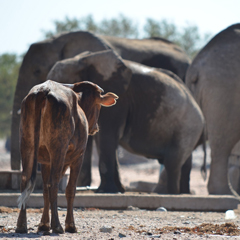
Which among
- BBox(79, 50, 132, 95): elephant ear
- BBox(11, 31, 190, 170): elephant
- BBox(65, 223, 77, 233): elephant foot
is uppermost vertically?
BBox(11, 31, 190, 170): elephant

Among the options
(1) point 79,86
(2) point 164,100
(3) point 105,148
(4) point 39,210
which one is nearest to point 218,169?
(2) point 164,100

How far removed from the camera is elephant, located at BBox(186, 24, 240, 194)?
11117mm

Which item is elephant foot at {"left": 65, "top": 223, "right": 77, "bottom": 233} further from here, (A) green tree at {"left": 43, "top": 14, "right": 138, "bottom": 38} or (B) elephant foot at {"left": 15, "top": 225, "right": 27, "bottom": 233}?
(A) green tree at {"left": 43, "top": 14, "right": 138, "bottom": 38}

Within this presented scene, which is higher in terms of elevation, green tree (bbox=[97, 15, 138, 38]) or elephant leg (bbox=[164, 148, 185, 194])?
green tree (bbox=[97, 15, 138, 38])

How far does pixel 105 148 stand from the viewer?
30.3 ft

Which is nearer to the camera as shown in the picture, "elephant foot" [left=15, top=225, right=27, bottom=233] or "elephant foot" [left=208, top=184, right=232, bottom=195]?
"elephant foot" [left=15, top=225, right=27, bottom=233]

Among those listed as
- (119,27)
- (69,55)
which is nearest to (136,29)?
(119,27)

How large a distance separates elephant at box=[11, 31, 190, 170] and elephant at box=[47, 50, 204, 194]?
1.80m

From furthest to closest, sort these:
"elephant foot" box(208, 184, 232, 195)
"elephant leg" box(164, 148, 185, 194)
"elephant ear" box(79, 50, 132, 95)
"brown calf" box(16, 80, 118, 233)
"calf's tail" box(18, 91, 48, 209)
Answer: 1. "elephant foot" box(208, 184, 232, 195)
2. "elephant leg" box(164, 148, 185, 194)
3. "elephant ear" box(79, 50, 132, 95)
4. "brown calf" box(16, 80, 118, 233)
5. "calf's tail" box(18, 91, 48, 209)

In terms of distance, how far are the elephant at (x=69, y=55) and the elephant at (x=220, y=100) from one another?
6.46ft

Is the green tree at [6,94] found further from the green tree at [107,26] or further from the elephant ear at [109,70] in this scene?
the elephant ear at [109,70]

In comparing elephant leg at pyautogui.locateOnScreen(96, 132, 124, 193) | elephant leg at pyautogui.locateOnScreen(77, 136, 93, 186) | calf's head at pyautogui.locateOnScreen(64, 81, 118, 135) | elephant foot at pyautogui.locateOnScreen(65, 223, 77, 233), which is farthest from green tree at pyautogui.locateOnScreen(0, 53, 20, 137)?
elephant foot at pyautogui.locateOnScreen(65, 223, 77, 233)

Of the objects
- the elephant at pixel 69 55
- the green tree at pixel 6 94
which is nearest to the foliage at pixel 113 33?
the green tree at pixel 6 94

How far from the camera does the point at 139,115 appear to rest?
973 cm
